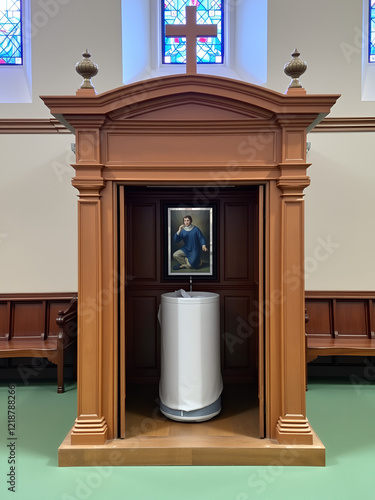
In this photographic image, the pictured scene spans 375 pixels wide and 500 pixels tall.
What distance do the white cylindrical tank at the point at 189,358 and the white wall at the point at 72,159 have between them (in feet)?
7.56

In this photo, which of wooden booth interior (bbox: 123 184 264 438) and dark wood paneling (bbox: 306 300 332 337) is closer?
wooden booth interior (bbox: 123 184 264 438)

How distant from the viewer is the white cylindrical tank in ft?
12.1

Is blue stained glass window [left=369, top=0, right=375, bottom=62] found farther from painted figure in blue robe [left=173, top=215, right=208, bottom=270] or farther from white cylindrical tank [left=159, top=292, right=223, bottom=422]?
white cylindrical tank [left=159, top=292, right=223, bottom=422]

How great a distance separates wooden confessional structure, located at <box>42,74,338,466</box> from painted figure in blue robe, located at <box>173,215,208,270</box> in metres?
1.26

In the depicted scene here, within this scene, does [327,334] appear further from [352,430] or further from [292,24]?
[292,24]

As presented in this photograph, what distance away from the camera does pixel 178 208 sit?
15.2ft

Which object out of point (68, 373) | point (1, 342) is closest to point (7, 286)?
point (1, 342)

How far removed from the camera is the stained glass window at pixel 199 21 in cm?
609

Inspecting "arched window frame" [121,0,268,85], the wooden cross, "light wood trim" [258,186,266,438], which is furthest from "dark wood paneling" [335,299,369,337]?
the wooden cross

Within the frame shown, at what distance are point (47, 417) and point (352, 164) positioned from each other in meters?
4.66

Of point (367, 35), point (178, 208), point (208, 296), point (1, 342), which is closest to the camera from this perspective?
point (208, 296)

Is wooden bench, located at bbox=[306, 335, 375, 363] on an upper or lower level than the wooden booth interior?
lower

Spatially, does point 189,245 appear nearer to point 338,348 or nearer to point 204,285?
point 204,285

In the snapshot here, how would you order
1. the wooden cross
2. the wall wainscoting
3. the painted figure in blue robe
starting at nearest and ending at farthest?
1. the wooden cross
2. the painted figure in blue robe
3. the wall wainscoting
